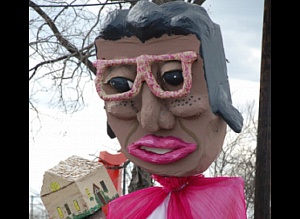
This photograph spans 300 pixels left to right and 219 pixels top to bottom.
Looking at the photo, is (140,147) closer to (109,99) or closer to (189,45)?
(109,99)

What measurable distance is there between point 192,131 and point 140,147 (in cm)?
28

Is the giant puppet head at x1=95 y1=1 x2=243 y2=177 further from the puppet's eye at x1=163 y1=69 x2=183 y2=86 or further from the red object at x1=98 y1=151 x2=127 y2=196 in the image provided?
the red object at x1=98 y1=151 x2=127 y2=196

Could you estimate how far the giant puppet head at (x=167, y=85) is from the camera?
3.04m

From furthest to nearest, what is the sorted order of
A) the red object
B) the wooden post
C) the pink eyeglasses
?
the red object < the wooden post < the pink eyeglasses

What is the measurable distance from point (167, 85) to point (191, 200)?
0.60 meters

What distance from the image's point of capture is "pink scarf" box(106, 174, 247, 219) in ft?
10.2

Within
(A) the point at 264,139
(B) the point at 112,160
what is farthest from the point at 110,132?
(B) the point at 112,160

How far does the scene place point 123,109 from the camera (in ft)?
10.4

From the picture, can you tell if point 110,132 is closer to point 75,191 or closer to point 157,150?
point 157,150

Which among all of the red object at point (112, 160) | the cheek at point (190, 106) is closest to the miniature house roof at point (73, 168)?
the red object at point (112, 160)

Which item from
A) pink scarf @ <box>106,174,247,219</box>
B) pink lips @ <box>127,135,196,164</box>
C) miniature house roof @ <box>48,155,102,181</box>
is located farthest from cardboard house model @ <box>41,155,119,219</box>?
pink lips @ <box>127,135,196,164</box>

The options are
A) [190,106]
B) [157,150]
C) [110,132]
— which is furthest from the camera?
[110,132]

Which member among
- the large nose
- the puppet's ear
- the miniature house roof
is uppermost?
the large nose
